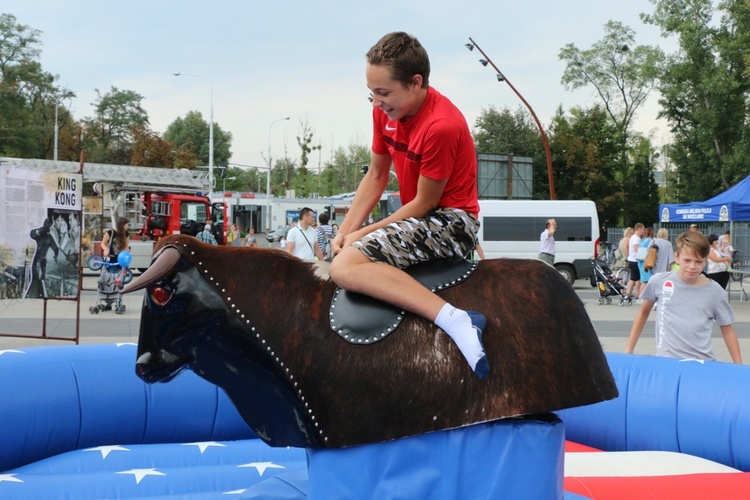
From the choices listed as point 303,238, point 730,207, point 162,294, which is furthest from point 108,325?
point 730,207

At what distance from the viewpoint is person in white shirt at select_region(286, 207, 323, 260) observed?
488 inches

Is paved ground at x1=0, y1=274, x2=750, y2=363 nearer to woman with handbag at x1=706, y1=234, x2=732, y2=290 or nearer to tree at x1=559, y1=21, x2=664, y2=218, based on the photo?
woman with handbag at x1=706, y1=234, x2=732, y2=290

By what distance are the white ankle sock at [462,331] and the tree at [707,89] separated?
40.4 metres

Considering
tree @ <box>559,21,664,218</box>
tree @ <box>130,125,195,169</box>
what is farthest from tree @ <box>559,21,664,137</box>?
tree @ <box>130,125,195,169</box>

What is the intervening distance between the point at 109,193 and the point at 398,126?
2482 cm

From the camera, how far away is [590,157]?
145 feet

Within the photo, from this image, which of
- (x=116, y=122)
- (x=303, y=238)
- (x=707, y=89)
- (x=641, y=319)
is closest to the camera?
(x=641, y=319)

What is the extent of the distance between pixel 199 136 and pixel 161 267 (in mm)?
95406

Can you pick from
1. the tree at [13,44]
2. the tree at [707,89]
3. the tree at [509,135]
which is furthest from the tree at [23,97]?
the tree at [707,89]

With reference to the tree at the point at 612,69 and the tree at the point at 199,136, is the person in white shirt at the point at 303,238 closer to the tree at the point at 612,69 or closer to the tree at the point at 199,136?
the tree at the point at 612,69

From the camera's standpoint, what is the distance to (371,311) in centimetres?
309

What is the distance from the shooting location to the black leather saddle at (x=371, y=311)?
10.1ft

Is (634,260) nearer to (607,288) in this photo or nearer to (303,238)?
(607,288)

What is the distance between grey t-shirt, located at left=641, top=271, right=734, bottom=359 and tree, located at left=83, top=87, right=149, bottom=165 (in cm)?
5647
